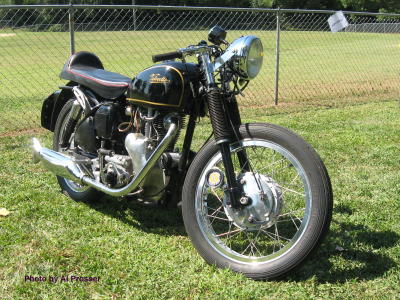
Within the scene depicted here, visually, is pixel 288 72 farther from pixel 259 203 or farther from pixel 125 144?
pixel 259 203

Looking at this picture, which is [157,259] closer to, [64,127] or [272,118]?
[64,127]

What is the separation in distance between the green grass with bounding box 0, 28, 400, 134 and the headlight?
5227 millimetres

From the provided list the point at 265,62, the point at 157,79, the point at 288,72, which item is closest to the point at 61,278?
the point at 157,79

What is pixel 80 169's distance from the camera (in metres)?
4.02

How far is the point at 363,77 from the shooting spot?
13820 millimetres

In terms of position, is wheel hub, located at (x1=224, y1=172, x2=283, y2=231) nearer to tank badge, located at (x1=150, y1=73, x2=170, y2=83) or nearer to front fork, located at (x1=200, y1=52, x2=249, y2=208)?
front fork, located at (x1=200, y1=52, x2=249, y2=208)

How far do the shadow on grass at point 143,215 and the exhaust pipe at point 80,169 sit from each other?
0.30m

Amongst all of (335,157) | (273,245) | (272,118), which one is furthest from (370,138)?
(273,245)

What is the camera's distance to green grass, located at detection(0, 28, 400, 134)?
978cm

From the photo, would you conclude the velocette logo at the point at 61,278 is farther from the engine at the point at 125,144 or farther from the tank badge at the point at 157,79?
the tank badge at the point at 157,79

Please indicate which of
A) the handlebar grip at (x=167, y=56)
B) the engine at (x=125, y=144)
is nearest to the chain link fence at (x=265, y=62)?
the engine at (x=125, y=144)

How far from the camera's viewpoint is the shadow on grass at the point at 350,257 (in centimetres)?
311

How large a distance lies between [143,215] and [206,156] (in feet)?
4.09

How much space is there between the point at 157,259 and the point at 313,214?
44.5 inches
